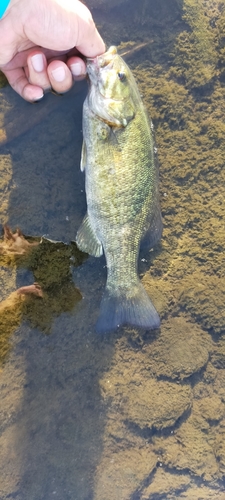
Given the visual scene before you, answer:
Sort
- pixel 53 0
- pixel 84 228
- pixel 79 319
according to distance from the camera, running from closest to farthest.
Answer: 1. pixel 53 0
2. pixel 84 228
3. pixel 79 319

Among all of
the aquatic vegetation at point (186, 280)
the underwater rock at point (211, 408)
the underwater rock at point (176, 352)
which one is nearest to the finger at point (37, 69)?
the aquatic vegetation at point (186, 280)

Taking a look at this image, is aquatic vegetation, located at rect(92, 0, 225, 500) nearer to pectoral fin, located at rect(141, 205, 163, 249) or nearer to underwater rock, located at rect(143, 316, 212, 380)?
underwater rock, located at rect(143, 316, 212, 380)

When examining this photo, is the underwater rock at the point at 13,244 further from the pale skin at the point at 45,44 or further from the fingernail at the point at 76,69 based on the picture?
the fingernail at the point at 76,69

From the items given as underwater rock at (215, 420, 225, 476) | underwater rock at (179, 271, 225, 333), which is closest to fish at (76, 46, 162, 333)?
underwater rock at (179, 271, 225, 333)

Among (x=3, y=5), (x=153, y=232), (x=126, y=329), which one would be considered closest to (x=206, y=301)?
(x=126, y=329)

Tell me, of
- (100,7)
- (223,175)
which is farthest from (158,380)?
(100,7)

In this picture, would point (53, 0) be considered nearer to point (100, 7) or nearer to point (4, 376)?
point (100, 7)

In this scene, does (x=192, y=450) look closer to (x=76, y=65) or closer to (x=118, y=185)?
(x=118, y=185)
